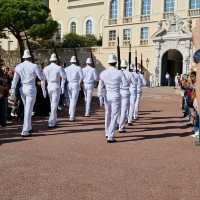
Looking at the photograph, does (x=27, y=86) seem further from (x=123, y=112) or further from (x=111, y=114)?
(x=123, y=112)

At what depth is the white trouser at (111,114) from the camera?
10.7 m

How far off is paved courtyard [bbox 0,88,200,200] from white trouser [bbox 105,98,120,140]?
0.32 metres

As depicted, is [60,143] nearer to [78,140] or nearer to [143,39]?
[78,140]

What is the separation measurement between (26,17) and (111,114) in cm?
3888

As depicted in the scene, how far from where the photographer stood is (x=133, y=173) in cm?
761

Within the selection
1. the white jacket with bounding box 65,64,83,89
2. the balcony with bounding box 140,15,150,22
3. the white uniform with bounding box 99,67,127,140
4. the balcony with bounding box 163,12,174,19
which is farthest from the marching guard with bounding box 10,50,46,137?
the balcony with bounding box 140,15,150,22

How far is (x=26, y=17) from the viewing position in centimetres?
4816

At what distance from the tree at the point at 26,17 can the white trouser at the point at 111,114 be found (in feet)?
123

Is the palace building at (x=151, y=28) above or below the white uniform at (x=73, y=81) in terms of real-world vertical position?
above

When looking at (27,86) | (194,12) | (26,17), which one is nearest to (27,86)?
(27,86)

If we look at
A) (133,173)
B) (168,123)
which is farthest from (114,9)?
(133,173)

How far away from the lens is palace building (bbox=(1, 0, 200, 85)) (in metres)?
45.7

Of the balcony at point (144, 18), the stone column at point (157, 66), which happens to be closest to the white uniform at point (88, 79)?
the stone column at point (157, 66)

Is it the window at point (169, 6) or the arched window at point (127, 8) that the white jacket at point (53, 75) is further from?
the arched window at point (127, 8)
